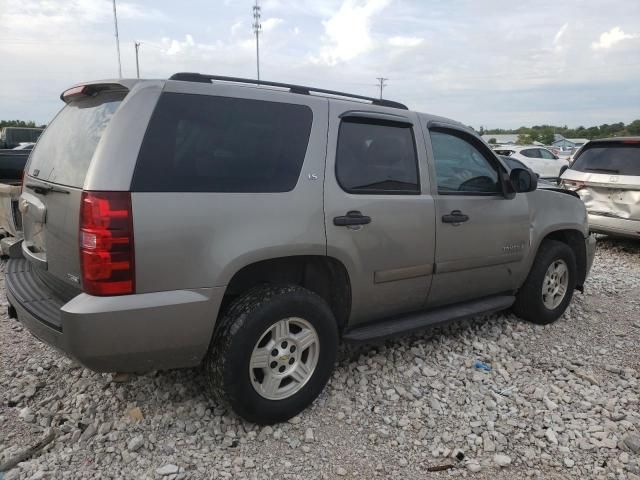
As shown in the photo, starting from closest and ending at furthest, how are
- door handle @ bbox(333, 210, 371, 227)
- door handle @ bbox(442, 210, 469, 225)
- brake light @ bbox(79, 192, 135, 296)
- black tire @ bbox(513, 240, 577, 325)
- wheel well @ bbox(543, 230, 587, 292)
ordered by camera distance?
brake light @ bbox(79, 192, 135, 296)
door handle @ bbox(333, 210, 371, 227)
door handle @ bbox(442, 210, 469, 225)
black tire @ bbox(513, 240, 577, 325)
wheel well @ bbox(543, 230, 587, 292)

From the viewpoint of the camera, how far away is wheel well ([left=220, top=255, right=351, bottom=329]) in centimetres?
292

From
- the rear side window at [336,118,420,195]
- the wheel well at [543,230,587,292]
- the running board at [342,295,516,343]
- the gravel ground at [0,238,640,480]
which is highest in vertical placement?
the rear side window at [336,118,420,195]

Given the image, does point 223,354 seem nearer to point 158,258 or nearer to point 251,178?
point 158,258

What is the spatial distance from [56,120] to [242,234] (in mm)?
1561

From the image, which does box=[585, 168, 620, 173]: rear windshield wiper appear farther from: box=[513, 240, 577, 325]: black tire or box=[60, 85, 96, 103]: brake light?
box=[60, 85, 96, 103]: brake light

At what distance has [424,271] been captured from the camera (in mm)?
3535

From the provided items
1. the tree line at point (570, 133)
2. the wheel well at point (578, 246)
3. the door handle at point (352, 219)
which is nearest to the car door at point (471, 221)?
the door handle at point (352, 219)

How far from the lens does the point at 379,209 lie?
3.21 m

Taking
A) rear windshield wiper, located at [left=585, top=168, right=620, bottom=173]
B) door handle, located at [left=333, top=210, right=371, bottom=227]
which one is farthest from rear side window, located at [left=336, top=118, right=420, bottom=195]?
rear windshield wiper, located at [left=585, top=168, right=620, bottom=173]

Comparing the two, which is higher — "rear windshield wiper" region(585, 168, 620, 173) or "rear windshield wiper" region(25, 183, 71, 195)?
"rear windshield wiper" region(25, 183, 71, 195)

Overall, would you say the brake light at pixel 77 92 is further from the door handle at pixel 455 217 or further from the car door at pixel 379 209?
the door handle at pixel 455 217

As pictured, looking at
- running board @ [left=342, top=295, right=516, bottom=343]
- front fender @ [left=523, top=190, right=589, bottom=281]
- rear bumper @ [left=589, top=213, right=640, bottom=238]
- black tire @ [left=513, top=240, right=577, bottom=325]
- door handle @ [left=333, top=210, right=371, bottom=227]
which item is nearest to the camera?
door handle @ [left=333, top=210, right=371, bottom=227]

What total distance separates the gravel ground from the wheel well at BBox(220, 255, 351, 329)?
601 mm

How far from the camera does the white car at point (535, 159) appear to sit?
18453 millimetres
